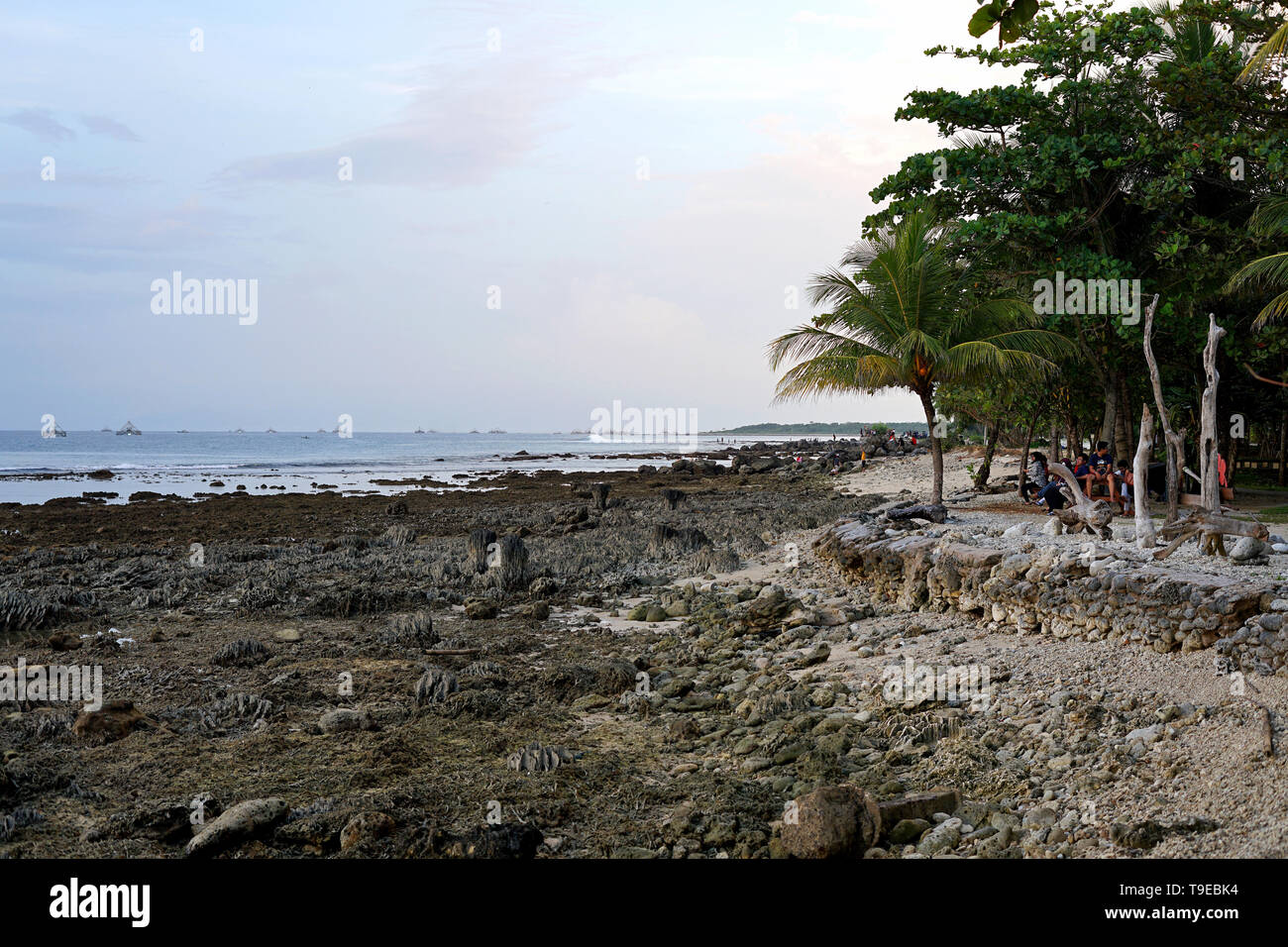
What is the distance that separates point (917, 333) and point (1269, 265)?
5855mm

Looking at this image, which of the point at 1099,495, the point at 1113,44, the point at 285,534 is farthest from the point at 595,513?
the point at 1113,44

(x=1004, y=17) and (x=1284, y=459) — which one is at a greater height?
(x=1004, y=17)

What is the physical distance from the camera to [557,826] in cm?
572

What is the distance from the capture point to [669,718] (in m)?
Result: 8.04

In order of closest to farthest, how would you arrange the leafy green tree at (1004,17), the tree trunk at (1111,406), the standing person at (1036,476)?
the leafy green tree at (1004,17), the standing person at (1036,476), the tree trunk at (1111,406)

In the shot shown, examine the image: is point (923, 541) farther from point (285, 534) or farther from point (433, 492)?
point (433, 492)

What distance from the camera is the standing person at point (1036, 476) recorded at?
16.2 metres

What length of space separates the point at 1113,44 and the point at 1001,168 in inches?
133

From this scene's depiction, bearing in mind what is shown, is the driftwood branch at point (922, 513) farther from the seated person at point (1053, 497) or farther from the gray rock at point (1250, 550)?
the gray rock at point (1250, 550)

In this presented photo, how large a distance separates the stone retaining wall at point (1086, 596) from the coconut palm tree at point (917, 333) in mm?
6210

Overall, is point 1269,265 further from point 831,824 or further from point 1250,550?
point 831,824

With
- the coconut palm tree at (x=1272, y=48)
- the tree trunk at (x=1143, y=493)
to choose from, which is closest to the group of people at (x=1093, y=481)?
the tree trunk at (x=1143, y=493)

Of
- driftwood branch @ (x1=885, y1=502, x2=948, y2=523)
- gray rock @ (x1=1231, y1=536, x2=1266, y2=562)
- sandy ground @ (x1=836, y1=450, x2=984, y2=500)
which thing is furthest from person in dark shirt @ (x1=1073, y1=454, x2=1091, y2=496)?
gray rock @ (x1=1231, y1=536, x2=1266, y2=562)

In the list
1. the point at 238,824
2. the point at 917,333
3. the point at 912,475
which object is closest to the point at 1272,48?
the point at 917,333
